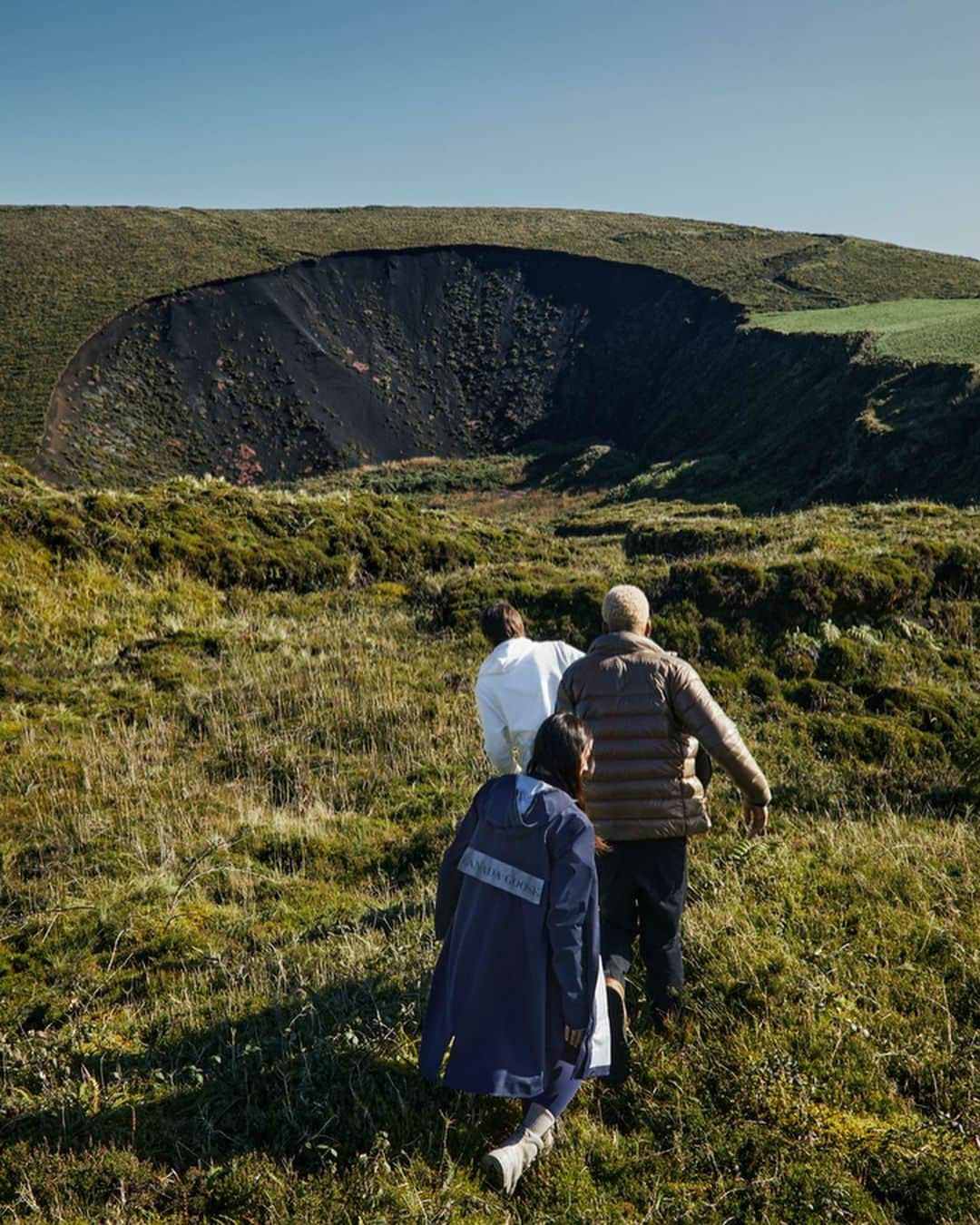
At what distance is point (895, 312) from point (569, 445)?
1877 cm

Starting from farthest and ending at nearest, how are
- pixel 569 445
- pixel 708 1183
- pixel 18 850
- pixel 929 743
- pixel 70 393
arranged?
pixel 569 445, pixel 70 393, pixel 929 743, pixel 18 850, pixel 708 1183

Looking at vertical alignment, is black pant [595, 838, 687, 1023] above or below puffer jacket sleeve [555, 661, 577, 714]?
below

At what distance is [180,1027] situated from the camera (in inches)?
179

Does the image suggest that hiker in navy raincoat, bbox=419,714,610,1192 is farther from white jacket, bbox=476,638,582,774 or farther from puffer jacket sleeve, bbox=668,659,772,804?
white jacket, bbox=476,638,582,774

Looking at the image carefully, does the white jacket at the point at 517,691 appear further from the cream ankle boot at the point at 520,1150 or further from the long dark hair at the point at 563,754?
the cream ankle boot at the point at 520,1150

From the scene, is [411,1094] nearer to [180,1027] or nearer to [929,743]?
[180,1027]

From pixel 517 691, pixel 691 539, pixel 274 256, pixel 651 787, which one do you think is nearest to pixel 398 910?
pixel 517 691

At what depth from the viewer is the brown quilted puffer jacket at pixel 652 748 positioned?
408 cm

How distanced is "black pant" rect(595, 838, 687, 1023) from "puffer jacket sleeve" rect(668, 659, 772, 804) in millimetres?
437

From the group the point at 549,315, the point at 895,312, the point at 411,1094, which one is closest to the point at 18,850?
the point at 411,1094

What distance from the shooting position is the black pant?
4148 mm

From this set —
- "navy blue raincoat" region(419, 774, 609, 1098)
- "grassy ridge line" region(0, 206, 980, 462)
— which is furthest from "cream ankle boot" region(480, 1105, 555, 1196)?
"grassy ridge line" region(0, 206, 980, 462)

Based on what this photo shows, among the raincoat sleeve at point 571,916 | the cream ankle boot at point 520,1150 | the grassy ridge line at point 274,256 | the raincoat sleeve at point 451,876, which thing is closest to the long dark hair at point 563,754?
the raincoat sleeve at point 571,916

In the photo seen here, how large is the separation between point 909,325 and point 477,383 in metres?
27.4
